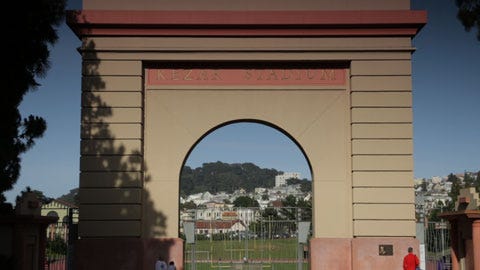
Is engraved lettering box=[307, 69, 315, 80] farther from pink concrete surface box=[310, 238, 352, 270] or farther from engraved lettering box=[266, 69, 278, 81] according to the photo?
pink concrete surface box=[310, 238, 352, 270]

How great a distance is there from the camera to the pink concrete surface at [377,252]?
1667 centimetres

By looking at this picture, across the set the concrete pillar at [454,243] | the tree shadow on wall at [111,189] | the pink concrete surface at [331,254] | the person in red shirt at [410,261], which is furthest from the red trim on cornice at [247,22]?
the person in red shirt at [410,261]

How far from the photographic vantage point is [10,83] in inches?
593

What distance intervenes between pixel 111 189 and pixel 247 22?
5.53 m

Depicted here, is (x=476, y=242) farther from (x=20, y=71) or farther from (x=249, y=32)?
(x=20, y=71)

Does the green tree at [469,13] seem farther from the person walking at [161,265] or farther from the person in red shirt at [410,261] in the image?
the person walking at [161,265]

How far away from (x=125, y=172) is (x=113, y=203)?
84 centimetres

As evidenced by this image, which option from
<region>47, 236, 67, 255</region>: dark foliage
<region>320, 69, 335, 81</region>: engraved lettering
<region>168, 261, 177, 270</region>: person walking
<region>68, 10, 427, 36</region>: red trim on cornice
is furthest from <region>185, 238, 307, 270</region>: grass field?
<region>68, 10, 427, 36</region>: red trim on cornice

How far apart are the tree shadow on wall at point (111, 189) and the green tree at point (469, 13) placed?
819 centimetres

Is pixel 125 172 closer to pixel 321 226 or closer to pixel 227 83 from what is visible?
pixel 227 83

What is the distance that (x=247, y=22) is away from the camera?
17.1 meters

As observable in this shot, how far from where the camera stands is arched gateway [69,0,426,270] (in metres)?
16.9

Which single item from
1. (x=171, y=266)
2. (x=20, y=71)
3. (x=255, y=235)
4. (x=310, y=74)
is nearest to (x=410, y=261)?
(x=310, y=74)

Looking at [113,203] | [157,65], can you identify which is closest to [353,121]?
[157,65]
